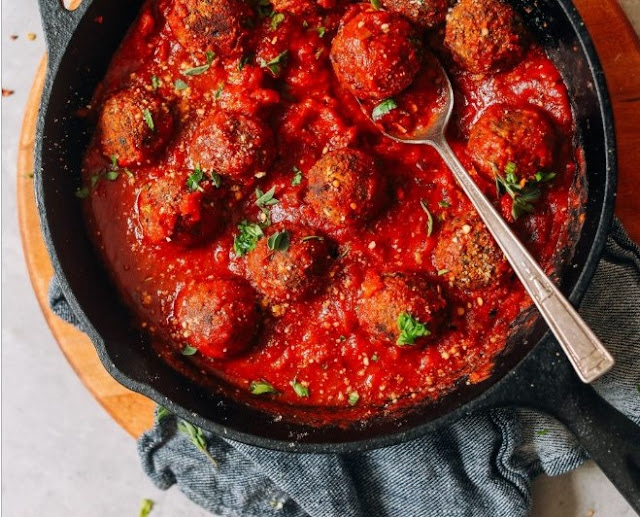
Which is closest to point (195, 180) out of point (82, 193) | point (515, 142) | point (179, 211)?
point (179, 211)

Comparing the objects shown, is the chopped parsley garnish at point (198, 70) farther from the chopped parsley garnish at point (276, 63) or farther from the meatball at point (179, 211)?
the meatball at point (179, 211)

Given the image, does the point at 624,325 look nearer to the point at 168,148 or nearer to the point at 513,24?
the point at 513,24

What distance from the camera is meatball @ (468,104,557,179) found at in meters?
3.34

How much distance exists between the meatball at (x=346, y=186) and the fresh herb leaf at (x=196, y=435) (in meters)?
1.38

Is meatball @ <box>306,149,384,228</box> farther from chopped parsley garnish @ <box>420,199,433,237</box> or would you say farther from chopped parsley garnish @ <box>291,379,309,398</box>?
chopped parsley garnish @ <box>291,379,309,398</box>

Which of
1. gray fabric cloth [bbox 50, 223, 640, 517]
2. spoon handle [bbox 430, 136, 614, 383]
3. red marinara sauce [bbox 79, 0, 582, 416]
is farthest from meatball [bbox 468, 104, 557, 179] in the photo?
gray fabric cloth [bbox 50, 223, 640, 517]

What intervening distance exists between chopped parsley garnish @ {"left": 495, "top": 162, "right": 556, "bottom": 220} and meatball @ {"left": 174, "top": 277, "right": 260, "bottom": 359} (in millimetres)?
1319

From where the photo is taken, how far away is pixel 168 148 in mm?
3707

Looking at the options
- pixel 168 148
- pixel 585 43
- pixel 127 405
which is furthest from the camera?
pixel 127 405

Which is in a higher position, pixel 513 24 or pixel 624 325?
pixel 513 24

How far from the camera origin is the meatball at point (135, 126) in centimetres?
354

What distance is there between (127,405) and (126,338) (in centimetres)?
55

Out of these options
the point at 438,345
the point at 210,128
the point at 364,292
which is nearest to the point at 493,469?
the point at 438,345

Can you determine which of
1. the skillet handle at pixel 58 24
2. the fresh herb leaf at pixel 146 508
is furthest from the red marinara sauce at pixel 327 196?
the fresh herb leaf at pixel 146 508
